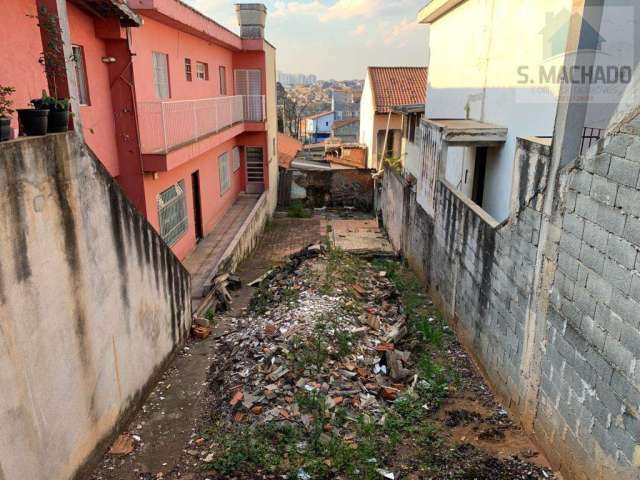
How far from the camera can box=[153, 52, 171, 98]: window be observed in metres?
11.0

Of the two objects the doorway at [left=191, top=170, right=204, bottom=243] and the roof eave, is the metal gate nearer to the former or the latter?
the doorway at [left=191, top=170, right=204, bottom=243]

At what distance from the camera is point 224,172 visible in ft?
56.6

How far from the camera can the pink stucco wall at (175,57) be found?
1002 centimetres

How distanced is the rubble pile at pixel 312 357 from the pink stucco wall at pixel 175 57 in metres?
5.64

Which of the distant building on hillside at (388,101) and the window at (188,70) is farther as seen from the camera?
the distant building on hillside at (388,101)

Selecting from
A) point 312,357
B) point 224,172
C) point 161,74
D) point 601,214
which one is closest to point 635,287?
point 601,214

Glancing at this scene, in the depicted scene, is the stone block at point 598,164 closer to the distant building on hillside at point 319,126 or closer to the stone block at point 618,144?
the stone block at point 618,144

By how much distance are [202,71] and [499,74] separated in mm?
9287

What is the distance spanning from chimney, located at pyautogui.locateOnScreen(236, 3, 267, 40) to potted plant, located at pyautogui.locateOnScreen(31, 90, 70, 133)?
47.0 feet

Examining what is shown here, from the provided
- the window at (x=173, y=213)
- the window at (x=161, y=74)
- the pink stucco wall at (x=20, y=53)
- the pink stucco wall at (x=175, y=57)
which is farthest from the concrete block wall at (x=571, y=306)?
the window at (x=161, y=74)

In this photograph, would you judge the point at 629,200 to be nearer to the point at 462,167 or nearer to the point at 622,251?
the point at 622,251

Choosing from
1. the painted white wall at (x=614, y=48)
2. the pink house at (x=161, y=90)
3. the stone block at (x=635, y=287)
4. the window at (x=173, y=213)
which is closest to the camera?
the stone block at (x=635, y=287)

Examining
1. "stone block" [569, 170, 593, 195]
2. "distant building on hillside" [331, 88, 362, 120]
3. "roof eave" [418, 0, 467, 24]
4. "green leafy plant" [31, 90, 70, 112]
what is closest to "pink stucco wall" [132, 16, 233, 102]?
"green leafy plant" [31, 90, 70, 112]

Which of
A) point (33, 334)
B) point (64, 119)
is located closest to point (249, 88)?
point (64, 119)
